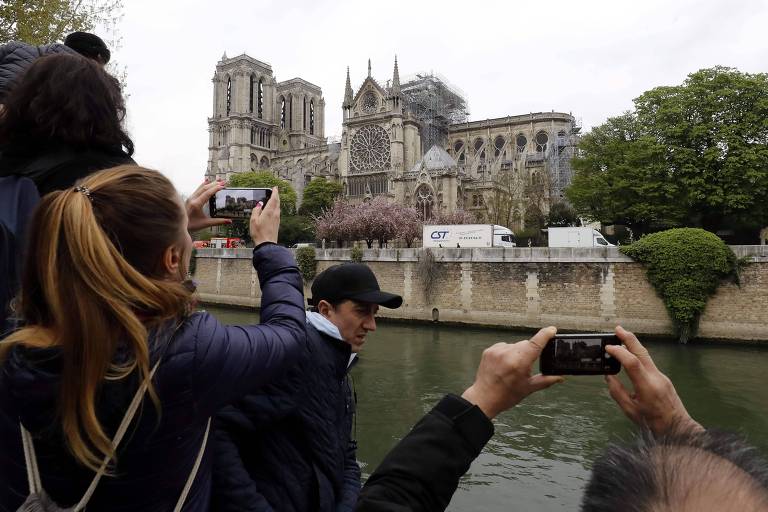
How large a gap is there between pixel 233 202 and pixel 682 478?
1816mm

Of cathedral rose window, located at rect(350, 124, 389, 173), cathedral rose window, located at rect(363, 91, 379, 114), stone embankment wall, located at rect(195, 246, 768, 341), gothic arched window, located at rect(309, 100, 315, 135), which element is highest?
gothic arched window, located at rect(309, 100, 315, 135)

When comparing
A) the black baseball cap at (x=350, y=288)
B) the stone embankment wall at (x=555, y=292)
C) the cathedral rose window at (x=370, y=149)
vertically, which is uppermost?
the cathedral rose window at (x=370, y=149)

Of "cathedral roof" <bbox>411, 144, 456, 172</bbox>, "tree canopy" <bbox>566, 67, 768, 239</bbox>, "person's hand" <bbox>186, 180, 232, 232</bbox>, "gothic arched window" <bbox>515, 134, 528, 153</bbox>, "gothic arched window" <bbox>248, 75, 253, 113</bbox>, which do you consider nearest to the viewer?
"person's hand" <bbox>186, 180, 232, 232</bbox>

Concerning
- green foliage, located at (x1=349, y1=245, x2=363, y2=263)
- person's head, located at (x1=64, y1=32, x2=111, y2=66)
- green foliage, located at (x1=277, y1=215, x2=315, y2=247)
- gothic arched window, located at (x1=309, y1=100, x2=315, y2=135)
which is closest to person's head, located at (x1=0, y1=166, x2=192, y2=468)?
person's head, located at (x1=64, y1=32, x2=111, y2=66)

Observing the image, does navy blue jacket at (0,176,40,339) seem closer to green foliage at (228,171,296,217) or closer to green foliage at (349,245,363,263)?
green foliage at (349,245,363,263)

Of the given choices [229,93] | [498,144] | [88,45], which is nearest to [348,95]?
[498,144]

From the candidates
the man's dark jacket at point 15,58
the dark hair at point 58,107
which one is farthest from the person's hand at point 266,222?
the man's dark jacket at point 15,58

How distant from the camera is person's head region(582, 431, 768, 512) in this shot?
71cm

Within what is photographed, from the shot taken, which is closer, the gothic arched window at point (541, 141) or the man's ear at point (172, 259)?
the man's ear at point (172, 259)

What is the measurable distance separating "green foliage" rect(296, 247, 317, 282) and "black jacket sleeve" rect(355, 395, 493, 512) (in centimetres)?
2444

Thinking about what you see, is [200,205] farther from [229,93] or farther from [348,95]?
Answer: [229,93]

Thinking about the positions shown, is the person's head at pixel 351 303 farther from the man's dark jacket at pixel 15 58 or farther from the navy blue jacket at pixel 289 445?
the man's dark jacket at pixel 15 58

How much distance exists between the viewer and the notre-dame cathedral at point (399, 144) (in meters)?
40.0

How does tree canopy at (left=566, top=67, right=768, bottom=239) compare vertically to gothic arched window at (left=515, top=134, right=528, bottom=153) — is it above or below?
below
